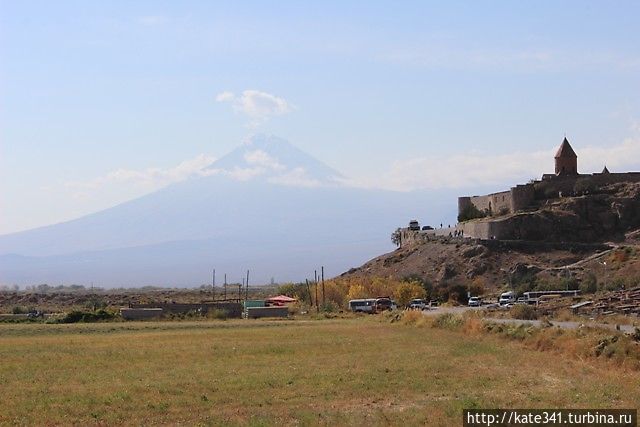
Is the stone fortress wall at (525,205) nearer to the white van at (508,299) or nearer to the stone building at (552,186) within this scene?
the stone building at (552,186)

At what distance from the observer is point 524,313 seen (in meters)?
43.7

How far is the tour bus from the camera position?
2761 inches

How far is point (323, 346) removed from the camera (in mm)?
34312

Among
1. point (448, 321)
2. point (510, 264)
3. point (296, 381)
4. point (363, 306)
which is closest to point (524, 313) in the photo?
point (448, 321)

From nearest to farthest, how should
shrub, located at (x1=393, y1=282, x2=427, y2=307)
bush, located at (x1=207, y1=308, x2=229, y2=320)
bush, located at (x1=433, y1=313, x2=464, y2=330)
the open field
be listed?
1. the open field
2. bush, located at (x1=433, y1=313, x2=464, y2=330)
3. bush, located at (x1=207, y1=308, x2=229, y2=320)
4. shrub, located at (x1=393, y1=282, x2=427, y2=307)

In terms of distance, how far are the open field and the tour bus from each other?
106 ft

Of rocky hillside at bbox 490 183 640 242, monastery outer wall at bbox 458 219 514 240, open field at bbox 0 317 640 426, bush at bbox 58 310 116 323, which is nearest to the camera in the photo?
open field at bbox 0 317 640 426

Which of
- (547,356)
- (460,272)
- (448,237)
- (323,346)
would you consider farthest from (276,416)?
(448,237)

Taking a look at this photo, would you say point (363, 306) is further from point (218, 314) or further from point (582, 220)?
point (582, 220)

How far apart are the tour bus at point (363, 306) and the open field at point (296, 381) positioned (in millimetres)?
32459

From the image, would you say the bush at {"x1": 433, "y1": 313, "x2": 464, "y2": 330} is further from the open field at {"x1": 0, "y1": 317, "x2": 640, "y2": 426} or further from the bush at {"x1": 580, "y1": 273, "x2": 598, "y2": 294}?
the bush at {"x1": 580, "y1": 273, "x2": 598, "y2": 294}

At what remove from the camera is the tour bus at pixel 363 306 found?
230 feet

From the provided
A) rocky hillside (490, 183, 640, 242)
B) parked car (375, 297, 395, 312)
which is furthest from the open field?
rocky hillside (490, 183, 640, 242)

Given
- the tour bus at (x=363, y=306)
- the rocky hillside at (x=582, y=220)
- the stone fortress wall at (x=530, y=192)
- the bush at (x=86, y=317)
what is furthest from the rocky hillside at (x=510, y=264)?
the bush at (x=86, y=317)
